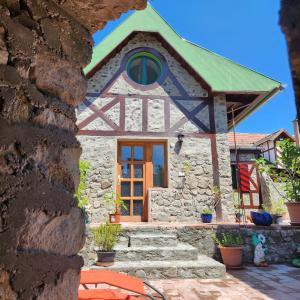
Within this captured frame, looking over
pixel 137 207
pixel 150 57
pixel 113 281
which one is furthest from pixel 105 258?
pixel 150 57

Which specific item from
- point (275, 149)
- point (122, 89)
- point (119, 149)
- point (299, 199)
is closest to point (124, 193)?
point (119, 149)

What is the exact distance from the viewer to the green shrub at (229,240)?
556 centimetres

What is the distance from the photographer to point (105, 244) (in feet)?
15.7

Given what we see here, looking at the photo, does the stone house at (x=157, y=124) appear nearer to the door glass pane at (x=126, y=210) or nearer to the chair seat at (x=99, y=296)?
the door glass pane at (x=126, y=210)

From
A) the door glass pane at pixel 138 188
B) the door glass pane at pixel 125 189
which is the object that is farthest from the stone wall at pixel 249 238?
the door glass pane at pixel 125 189

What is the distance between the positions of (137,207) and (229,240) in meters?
2.71

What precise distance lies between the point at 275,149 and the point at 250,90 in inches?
302

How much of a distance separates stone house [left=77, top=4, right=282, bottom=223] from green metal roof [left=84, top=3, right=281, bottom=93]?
0.13ft

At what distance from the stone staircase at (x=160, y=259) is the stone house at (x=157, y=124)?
177 cm

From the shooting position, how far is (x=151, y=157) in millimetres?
7832

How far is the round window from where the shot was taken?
27.6ft

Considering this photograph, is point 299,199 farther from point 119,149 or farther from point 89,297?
point 89,297

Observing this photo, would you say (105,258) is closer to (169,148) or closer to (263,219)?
(263,219)

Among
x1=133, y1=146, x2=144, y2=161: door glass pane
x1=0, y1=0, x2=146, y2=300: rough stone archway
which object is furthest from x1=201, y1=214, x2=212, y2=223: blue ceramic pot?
x1=0, y1=0, x2=146, y2=300: rough stone archway
